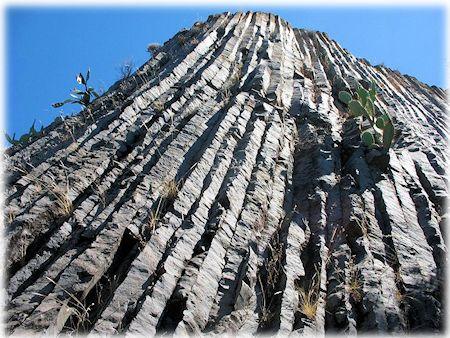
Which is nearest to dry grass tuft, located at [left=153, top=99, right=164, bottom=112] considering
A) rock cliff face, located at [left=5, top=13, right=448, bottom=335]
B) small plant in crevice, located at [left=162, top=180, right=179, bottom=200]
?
rock cliff face, located at [left=5, top=13, right=448, bottom=335]

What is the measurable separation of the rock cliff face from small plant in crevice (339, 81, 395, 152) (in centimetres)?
24

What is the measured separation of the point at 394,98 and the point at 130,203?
26.2 ft

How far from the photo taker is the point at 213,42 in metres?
12.2

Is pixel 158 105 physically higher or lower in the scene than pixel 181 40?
lower

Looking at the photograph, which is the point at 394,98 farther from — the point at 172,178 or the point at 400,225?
the point at 172,178

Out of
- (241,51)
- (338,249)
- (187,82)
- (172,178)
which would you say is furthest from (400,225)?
(241,51)

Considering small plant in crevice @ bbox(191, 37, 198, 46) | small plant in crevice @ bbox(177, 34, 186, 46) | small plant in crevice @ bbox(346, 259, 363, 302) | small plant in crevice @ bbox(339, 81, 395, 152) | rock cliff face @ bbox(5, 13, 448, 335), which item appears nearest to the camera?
rock cliff face @ bbox(5, 13, 448, 335)

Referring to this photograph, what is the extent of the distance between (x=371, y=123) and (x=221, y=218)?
3.45 meters

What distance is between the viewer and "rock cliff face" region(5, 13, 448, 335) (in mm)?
4320

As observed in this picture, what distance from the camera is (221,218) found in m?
5.49

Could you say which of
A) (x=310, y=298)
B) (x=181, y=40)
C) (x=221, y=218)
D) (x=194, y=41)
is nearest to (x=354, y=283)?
(x=310, y=298)

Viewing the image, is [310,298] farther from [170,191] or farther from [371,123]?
[371,123]

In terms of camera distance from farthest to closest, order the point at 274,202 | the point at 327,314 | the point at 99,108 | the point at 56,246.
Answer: the point at 99,108, the point at 274,202, the point at 56,246, the point at 327,314

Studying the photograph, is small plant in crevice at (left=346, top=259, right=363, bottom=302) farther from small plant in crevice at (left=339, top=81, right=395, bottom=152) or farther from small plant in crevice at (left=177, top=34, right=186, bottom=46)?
small plant in crevice at (left=177, top=34, right=186, bottom=46)
